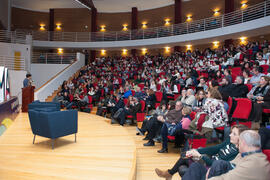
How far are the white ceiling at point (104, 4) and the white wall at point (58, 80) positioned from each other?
4.49 meters

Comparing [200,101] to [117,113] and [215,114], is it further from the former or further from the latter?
[117,113]

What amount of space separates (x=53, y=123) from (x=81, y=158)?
2.53ft

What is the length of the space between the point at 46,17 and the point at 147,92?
15295 millimetres

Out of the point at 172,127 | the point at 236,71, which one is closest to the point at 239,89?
the point at 172,127

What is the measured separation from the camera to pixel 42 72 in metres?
13.1

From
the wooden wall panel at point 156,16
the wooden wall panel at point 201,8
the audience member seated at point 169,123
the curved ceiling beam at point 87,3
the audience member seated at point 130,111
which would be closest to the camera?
the audience member seated at point 169,123

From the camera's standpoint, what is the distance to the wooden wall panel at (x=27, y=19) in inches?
685

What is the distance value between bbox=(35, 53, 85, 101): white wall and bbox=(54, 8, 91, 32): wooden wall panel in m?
5.19

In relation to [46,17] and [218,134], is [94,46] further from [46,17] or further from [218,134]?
[218,134]

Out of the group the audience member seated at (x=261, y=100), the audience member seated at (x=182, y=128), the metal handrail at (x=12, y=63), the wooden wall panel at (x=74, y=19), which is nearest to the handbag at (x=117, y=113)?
the audience member seated at (x=182, y=128)

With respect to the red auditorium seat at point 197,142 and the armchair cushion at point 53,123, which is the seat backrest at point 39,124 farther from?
the red auditorium seat at point 197,142

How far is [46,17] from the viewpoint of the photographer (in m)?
18.0

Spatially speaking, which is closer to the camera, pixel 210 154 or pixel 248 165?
pixel 248 165

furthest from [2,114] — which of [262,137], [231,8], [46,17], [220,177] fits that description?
[46,17]
